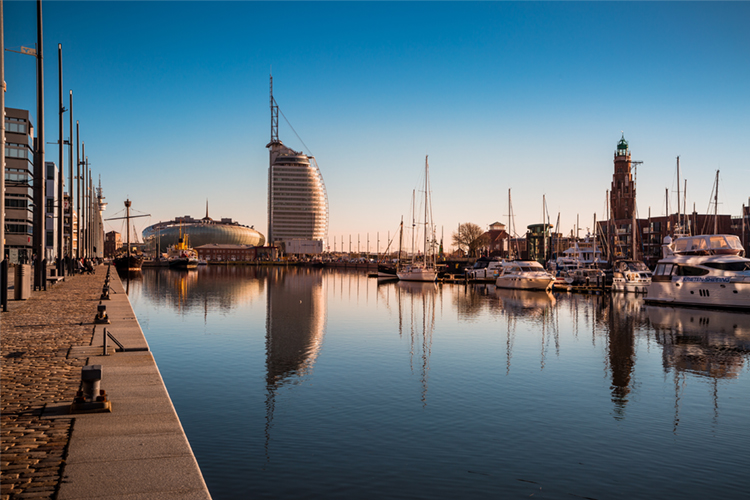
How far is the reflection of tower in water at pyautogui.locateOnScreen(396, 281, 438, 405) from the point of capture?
941 inches

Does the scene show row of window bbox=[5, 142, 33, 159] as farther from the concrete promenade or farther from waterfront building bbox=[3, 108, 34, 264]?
the concrete promenade

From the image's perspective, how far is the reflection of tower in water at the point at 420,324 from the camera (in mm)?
23914

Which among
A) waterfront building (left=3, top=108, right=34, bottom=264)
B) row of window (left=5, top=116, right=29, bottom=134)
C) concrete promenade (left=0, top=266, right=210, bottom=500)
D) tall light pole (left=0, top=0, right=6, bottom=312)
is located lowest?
concrete promenade (left=0, top=266, right=210, bottom=500)

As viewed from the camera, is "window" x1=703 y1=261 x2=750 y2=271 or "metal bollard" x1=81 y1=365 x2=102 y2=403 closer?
"metal bollard" x1=81 y1=365 x2=102 y2=403

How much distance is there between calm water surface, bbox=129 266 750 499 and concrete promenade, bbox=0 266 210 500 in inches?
66.5

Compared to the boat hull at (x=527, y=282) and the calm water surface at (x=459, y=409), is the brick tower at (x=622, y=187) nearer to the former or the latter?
the boat hull at (x=527, y=282)

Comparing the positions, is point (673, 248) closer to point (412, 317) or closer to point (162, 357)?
point (412, 317)

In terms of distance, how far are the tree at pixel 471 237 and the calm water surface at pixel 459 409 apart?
130m

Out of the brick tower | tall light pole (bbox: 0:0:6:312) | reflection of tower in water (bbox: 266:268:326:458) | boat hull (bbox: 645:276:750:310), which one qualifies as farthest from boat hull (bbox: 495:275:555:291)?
the brick tower

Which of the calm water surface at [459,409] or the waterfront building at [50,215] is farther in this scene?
the waterfront building at [50,215]

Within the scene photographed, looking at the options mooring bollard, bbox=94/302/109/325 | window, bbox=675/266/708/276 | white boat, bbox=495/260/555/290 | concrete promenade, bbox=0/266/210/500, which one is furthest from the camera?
white boat, bbox=495/260/555/290

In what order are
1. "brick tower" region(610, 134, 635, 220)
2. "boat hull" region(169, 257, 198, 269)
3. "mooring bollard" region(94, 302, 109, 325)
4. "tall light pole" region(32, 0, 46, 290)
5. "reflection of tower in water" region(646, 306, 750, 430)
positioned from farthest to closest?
1. "brick tower" region(610, 134, 635, 220)
2. "boat hull" region(169, 257, 198, 269)
3. "tall light pole" region(32, 0, 46, 290)
4. "mooring bollard" region(94, 302, 109, 325)
5. "reflection of tower in water" region(646, 306, 750, 430)

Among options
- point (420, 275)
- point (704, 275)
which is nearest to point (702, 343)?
point (704, 275)

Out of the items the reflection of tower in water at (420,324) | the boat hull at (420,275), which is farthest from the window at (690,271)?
the boat hull at (420,275)
